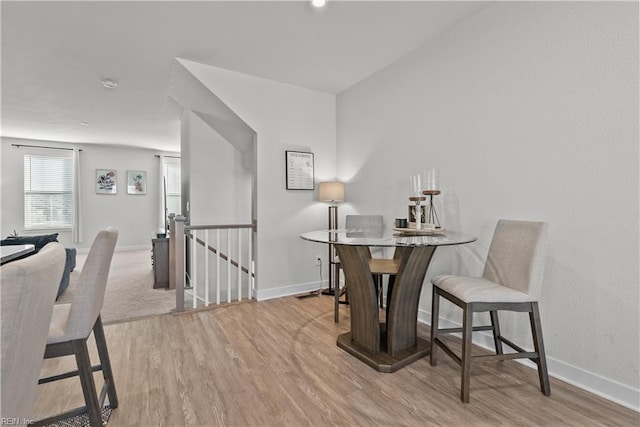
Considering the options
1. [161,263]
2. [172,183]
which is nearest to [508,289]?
[161,263]

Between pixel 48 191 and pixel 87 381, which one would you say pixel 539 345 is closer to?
pixel 87 381

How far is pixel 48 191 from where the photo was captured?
6.97 metres

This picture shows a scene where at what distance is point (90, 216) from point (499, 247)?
858 cm

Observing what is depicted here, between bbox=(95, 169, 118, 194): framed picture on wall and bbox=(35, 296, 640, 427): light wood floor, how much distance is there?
6.36 metres

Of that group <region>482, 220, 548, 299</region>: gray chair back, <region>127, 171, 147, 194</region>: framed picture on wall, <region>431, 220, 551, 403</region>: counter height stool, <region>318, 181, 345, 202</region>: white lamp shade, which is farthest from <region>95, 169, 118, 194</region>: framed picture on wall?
<region>482, 220, 548, 299</region>: gray chair back

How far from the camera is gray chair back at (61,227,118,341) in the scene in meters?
1.27

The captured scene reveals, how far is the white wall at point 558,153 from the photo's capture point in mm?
1623

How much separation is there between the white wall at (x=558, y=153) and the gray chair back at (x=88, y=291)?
2377 millimetres

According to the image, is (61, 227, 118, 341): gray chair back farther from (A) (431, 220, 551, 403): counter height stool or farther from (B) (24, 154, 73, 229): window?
(B) (24, 154, 73, 229): window

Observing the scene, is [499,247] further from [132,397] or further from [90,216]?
[90,216]

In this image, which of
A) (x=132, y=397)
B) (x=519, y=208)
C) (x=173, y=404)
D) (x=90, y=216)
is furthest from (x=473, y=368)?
(x=90, y=216)

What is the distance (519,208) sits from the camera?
2076 mm

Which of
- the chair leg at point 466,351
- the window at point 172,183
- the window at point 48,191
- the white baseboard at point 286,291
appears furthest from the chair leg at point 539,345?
the window at point 48,191

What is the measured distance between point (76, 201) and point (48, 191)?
0.60 meters
